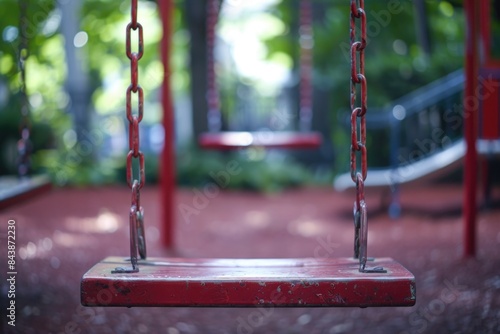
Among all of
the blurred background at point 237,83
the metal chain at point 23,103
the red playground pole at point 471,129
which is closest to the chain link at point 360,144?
the metal chain at point 23,103

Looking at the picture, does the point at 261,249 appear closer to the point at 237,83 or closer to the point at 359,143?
the point at 359,143

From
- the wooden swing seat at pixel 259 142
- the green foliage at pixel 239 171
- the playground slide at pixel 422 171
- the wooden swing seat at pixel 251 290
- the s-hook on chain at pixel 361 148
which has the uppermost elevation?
the s-hook on chain at pixel 361 148

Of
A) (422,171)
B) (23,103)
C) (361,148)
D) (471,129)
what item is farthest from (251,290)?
(422,171)

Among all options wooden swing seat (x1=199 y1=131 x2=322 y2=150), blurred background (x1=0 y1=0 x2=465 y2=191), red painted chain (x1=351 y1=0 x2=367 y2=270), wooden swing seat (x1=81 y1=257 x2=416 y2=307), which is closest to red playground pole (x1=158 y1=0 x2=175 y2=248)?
blurred background (x1=0 y1=0 x2=465 y2=191)

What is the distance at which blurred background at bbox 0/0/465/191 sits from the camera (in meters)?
7.66

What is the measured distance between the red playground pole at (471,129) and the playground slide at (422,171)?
1.81 meters

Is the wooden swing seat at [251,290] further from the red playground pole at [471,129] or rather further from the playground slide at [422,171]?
the playground slide at [422,171]

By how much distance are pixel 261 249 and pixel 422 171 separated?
189 cm

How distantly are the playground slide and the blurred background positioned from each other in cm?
27

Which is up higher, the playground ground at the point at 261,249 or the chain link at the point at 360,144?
the chain link at the point at 360,144

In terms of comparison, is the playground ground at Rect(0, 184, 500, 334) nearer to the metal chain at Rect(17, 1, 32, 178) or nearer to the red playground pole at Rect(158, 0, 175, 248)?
the red playground pole at Rect(158, 0, 175, 248)

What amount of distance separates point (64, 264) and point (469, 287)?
265cm

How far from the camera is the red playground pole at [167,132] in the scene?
182 inches

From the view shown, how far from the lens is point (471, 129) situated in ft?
13.2
